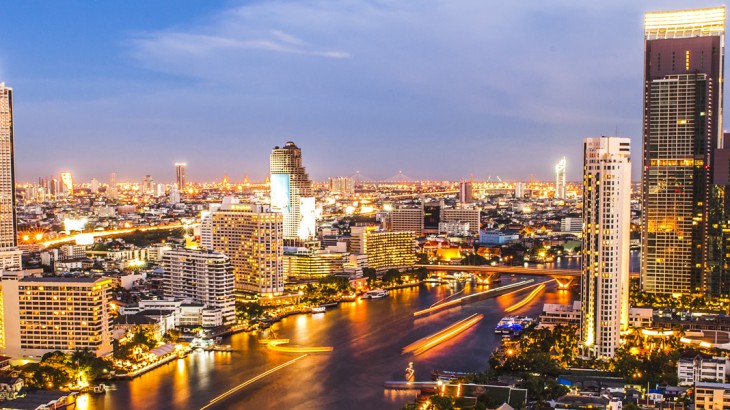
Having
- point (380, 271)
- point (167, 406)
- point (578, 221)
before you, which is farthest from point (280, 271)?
point (578, 221)

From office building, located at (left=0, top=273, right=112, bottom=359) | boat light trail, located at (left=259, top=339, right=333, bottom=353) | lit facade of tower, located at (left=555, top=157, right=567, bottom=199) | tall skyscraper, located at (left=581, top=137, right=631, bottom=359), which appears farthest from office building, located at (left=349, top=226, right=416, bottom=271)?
lit facade of tower, located at (left=555, top=157, right=567, bottom=199)

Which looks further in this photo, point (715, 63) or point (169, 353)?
point (715, 63)

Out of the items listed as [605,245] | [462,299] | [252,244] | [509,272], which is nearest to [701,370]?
[605,245]

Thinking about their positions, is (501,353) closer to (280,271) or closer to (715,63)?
(280,271)

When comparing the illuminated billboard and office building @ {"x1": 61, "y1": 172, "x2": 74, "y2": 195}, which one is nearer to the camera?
the illuminated billboard

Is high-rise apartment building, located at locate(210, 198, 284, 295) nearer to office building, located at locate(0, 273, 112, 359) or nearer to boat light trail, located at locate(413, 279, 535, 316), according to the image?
boat light trail, located at locate(413, 279, 535, 316)

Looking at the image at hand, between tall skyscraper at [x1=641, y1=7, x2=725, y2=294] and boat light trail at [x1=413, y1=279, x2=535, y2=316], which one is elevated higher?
tall skyscraper at [x1=641, y1=7, x2=725, y2=294]
